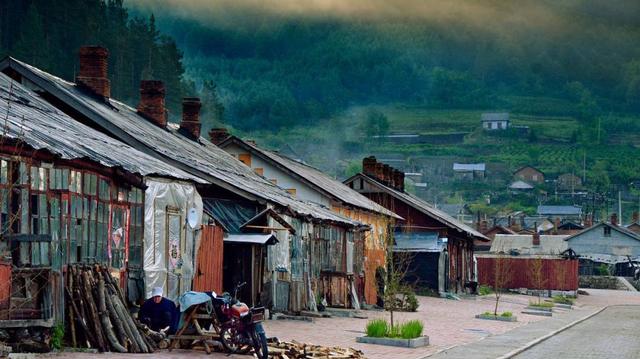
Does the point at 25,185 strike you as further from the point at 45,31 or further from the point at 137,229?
the point at 45,31

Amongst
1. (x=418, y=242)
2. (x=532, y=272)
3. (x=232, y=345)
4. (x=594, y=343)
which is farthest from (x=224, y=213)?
(x=532, y=272)

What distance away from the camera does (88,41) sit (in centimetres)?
11775

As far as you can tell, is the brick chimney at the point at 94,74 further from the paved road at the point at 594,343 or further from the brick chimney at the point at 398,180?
the brick chimney at the point at 398,180

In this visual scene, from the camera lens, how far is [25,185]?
911 inches

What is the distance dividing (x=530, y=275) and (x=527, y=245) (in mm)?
24101

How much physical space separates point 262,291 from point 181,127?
47.3 feet

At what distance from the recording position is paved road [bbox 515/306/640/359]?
2833 cm

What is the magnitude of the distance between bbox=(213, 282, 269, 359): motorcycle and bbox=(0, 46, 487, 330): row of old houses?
Result: 334cm

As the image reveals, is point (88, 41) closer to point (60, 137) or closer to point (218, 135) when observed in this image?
point (218, 135)

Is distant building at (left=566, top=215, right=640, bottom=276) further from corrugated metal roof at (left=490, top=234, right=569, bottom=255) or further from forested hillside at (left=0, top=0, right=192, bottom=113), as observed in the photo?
forested hillside at (left=0, top=0, right=192, bottom=113)

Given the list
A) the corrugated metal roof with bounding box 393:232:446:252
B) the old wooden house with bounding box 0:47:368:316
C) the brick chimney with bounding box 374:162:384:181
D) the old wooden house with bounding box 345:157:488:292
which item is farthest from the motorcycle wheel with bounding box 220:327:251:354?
the brick chimney with bounding box 374:162:384:181

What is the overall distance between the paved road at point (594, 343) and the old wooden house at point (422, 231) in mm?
22198

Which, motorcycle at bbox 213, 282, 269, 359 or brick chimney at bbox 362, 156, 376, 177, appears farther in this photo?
brick chimney at bbox 362, 156, 376, 177

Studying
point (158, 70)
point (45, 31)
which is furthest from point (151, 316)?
point (158, 70)
